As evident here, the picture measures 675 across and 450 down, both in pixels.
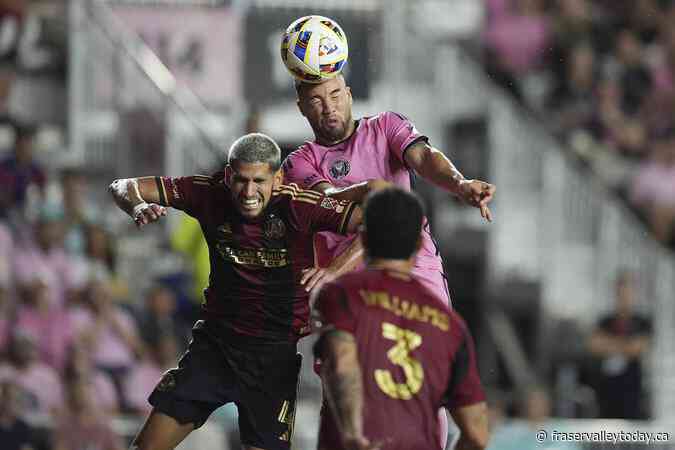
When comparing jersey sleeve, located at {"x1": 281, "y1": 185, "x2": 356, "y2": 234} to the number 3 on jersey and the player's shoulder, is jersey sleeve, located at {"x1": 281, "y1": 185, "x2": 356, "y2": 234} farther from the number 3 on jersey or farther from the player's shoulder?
the number 3 on jersey

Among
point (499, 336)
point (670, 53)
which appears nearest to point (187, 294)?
point (499, 336)

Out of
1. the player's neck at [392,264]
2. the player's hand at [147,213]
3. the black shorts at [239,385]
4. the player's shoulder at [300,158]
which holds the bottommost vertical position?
the black shorts at [239,385]

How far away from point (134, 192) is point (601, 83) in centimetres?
974

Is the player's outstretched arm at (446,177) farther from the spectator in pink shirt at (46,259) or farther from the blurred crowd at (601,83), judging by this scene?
the blurred crowd at (601,83)

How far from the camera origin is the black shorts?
22.7 ft

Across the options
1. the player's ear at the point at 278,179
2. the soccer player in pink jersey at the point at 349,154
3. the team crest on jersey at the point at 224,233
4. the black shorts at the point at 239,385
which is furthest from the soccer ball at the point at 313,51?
the black shorts at the point at 239,385

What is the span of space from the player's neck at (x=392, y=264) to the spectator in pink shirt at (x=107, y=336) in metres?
6.65

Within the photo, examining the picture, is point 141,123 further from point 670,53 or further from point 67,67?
point 670,53

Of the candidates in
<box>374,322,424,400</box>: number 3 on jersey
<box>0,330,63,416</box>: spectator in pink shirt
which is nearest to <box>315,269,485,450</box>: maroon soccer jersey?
<box>374,322,424,400</box>: number 3 on jersey

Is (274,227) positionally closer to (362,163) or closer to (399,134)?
(362,163)

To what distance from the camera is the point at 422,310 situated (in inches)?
210

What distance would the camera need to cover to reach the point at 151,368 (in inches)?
463

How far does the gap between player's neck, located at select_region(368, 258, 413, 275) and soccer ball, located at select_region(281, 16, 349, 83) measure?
2009 mm

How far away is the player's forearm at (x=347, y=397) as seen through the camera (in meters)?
5.14
